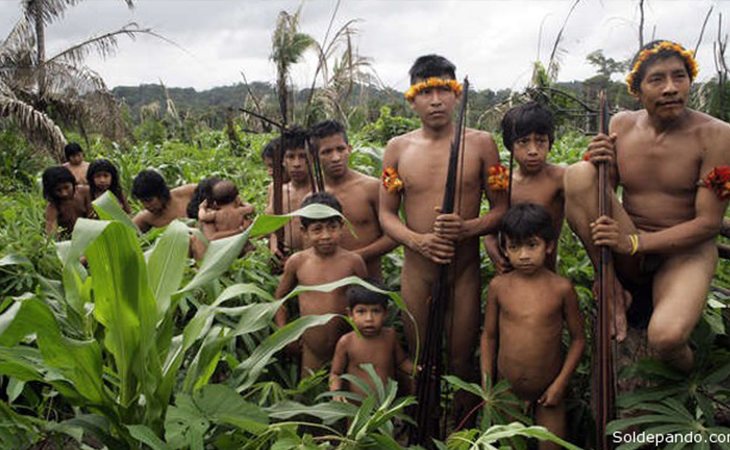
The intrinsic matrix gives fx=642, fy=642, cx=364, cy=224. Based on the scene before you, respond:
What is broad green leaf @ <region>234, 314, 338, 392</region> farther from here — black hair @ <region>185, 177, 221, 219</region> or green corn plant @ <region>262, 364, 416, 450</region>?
black hair @ <region>185, 177, 221, 219</region>

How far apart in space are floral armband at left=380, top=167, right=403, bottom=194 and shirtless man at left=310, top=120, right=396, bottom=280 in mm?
359

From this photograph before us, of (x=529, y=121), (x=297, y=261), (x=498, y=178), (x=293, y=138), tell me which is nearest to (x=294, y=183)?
(x=293, y=138)

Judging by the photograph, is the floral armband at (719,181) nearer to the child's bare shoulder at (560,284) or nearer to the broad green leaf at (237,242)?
the child's bare shoulder at (560,284)

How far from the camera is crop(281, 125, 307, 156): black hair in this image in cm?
335

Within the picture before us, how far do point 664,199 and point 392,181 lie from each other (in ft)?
3.67

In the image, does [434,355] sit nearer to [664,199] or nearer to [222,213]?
[664,199]

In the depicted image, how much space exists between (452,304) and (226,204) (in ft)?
5.62

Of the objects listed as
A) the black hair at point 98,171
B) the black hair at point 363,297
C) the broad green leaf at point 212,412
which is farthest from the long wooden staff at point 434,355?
the black hair at point 98,171

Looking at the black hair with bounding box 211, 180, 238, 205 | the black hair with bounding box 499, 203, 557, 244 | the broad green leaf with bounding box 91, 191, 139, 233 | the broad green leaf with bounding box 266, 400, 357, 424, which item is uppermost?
the broad green leaf with bounding box 91, 191, 139, 233

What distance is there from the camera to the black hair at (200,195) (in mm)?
3996

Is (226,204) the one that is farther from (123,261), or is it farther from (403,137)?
(123,261)

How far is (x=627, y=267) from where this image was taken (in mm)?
2496

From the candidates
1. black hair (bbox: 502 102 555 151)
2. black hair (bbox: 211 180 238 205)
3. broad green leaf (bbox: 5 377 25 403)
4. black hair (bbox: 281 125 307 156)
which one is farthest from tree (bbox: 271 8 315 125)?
broad green leaf (bbox: 5 377 25 403)

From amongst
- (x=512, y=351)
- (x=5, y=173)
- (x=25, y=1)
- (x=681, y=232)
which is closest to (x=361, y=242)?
(x=512, y=351)
